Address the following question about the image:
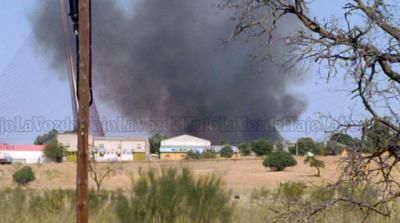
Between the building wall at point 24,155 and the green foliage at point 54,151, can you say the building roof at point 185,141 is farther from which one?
the building wall at point 24,155

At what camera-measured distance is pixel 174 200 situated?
16453mm

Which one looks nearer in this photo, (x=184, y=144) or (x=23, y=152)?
(x=23, y=152)

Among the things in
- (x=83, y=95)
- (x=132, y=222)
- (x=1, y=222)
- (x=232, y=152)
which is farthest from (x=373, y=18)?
(x=232, y=152)

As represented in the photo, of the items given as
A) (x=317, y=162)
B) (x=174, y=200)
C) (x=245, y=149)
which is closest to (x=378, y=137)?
(x=317, y=162)

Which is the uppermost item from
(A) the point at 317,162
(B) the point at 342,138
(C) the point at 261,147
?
(C) the point at 261,147

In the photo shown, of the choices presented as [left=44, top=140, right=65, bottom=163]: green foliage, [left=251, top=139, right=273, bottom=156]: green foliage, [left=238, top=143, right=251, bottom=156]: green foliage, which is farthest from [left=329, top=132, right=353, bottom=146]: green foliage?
[left=238, top=143, right=251, bottom=156]: green foliage

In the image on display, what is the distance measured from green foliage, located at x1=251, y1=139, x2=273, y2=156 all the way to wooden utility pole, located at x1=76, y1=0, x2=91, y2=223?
84.7 metres

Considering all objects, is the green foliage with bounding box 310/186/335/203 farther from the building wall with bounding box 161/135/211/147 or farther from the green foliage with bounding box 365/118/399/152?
the building wall with bounding box 161/135/211/147

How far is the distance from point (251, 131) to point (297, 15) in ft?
290

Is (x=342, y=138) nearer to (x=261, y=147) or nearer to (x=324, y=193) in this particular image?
(x=324, y=193)

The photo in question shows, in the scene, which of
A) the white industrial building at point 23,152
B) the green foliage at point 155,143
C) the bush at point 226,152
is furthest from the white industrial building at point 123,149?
the white industrial building at point 23,152

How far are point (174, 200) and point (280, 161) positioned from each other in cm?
5190

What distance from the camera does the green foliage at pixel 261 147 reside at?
9394 cm

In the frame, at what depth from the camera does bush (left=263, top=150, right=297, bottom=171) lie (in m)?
66.3
